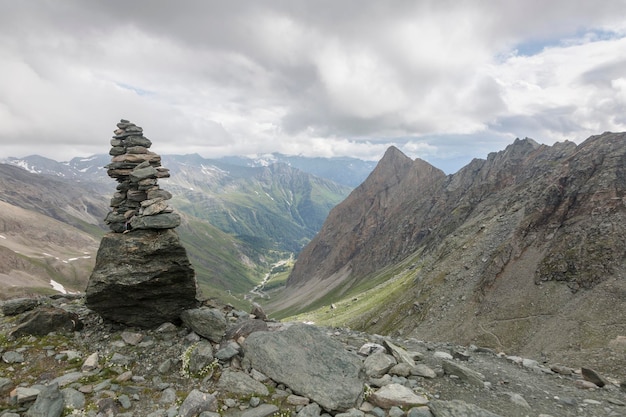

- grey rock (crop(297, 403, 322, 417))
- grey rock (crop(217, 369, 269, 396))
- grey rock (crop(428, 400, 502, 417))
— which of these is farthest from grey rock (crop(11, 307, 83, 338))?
grey rock (crop(428, 400, 502, 417))

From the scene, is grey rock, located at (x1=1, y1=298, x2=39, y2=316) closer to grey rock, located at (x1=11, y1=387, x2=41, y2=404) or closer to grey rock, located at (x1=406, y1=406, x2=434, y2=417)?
grey rock, located at (x1=11, y1=387, x2=41, y2=404)

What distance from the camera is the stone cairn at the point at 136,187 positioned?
20.3m

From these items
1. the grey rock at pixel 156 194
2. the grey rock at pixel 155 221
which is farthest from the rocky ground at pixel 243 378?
the grey rock at pixel 156 194

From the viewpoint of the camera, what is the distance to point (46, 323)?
18.1 meters

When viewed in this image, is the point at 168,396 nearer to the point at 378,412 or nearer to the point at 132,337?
the point at 132,337

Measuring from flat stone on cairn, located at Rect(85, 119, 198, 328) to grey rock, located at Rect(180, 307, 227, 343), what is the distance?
1.23 metres

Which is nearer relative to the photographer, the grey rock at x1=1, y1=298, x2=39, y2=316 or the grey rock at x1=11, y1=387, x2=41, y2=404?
the grey rock at x1=11, y1=387, x2=41, y2=404

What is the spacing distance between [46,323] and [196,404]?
11.0 m

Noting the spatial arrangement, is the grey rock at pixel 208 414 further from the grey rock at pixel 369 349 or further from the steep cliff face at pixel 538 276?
the steep cliff face at pixel 538 276

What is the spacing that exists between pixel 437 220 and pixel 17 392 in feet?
→ 609

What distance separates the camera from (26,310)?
22.0 m

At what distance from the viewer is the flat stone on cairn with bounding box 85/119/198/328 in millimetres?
18938

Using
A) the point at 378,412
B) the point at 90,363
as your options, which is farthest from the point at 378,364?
the point at 90,363

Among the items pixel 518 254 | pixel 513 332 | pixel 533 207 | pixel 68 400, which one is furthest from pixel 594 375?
pixel 533 207
